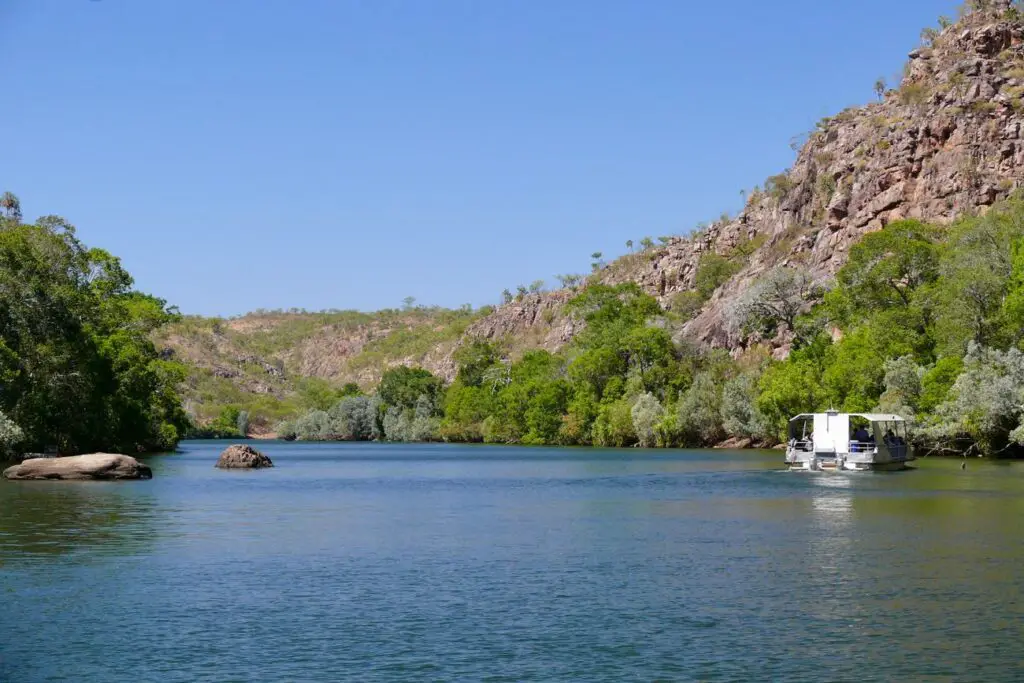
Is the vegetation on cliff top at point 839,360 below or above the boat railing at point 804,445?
above

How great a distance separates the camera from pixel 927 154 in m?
154

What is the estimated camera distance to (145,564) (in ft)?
108

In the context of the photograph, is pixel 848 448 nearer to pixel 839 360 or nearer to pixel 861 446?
pixel 861 446

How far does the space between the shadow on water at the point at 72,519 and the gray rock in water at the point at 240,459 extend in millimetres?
24325

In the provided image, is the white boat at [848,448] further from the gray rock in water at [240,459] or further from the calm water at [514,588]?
the gray rock in water at [240,459]

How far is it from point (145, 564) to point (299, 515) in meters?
15.8

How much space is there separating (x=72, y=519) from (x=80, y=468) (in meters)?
24.4

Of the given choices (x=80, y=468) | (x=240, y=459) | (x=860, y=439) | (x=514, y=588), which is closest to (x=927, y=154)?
(x=860, y=439)

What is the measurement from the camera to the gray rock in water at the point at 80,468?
65875 mm

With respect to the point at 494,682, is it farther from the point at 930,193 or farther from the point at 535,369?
the point at 535,369

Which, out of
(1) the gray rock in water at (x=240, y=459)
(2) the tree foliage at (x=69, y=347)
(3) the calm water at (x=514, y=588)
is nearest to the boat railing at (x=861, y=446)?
(3) the calm water at (x=514, y=588)

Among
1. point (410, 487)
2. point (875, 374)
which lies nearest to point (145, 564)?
point (410, 487)

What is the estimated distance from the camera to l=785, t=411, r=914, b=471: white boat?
7875 cm

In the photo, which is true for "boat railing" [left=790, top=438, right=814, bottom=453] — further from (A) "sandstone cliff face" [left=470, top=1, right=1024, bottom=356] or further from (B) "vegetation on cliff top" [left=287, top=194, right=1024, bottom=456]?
(A) "sandstone cliff face" [left=470, top=1, right=1024, bottom=356]
